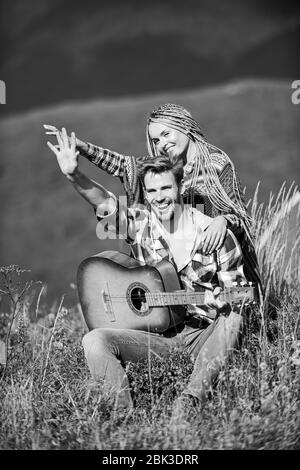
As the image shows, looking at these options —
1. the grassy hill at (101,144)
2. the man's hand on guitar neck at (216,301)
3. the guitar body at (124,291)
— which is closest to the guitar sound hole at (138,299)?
the guitar body at (124,291)

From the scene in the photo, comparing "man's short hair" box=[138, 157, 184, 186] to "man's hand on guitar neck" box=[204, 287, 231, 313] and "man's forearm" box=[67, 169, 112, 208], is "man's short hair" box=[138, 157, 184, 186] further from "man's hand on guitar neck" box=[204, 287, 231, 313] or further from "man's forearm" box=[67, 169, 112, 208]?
"man's hand on guitar neck" box=[204, 287, 231, 313]

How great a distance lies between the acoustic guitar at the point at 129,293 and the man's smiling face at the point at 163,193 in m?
0.22

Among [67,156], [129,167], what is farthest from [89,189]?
[129,167]

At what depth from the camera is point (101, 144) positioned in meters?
8.91

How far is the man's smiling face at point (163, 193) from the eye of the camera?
2926 millimetres

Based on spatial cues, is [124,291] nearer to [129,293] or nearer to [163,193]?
[129,293]

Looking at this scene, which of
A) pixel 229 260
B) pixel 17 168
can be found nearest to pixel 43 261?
pixel 17 168

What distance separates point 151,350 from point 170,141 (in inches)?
36.0

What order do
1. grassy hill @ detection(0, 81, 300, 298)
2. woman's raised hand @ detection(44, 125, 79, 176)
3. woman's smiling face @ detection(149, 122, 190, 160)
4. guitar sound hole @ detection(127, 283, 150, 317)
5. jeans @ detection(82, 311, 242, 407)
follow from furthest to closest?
grassy hill @ detection(0, 81, 300, 298) < woman's smiling face @ detection(149, 122, 190, 160) < guitar sound hole @ detection(127, 283, 150, 317) < woman's raised hand @ detection(44, 125, 79, 176) < jeans @ detection(82, 311, 242, 407)

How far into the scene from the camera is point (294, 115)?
369 inches

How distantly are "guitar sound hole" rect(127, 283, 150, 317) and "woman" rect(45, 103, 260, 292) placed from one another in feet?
1.23

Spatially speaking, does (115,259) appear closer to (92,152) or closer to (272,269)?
(92,152)

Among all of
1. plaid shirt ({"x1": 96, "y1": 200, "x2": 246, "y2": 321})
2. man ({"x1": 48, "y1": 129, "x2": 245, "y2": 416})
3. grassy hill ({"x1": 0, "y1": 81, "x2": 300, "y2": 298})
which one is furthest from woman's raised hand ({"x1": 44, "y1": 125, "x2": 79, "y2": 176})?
grassy hill ({"x1": 0, "y1": 81, "x2": 300, "y2": 298})

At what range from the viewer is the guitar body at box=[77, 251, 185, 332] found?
2.87 m
